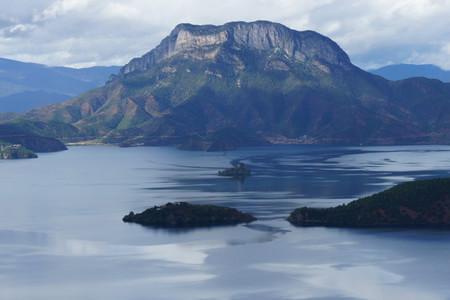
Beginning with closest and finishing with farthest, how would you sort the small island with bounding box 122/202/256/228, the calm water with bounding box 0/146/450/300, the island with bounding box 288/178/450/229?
the calm water with bounding box 0/146/450/300 → the island with bounding box 288/178/450/229 → the small island with bounding box 122/202/256/228

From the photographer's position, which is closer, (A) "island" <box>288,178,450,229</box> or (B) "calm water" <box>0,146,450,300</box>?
(B) "calm water" <box>0,146,450,300</box>

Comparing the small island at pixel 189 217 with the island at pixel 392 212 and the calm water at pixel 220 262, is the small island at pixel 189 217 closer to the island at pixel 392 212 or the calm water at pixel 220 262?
the calm water at pixel 220 262

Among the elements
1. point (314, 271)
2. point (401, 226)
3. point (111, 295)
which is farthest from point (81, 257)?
point (401, 226)

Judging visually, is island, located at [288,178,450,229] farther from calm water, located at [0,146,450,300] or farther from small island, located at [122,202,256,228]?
small island, located at [122,202,256,228]

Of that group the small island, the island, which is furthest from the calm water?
the island

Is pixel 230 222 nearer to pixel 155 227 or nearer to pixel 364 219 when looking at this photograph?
pixel 155 227

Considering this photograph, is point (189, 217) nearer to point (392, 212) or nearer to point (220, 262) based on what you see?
point (220, 262)
